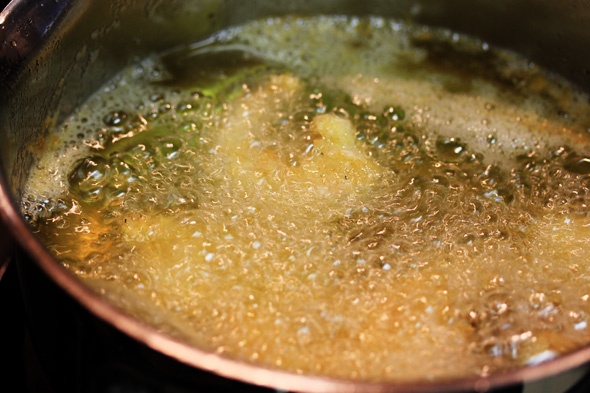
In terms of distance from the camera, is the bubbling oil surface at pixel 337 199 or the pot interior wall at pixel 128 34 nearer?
A: the bubbling oil surface at pixel 337 199

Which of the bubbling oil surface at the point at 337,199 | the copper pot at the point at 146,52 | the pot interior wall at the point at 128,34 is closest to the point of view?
the copper pot at the point at 146,52

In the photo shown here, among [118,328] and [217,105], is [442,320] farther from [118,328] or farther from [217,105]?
[217,105]

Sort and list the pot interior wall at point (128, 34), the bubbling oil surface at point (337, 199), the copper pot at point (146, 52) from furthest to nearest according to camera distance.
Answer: the pot interior wall at point (128, 34) → the bubbling oil surface at point (337, 199) → the copper pot at point (146, 52)

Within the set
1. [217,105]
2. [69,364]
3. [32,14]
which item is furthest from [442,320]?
[32,14]

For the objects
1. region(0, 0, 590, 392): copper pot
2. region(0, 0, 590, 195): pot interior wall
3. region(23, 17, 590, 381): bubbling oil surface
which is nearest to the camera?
region(0, 0, 590, 392): copper pot

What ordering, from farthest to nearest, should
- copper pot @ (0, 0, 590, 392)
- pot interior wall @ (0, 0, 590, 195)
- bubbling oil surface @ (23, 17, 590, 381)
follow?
pot interior wall @ (0, 0, 590, 195)
bubbling oil surface @ (23, 17, 590, 381)
copper pot @ (0, 0, 590, 392)

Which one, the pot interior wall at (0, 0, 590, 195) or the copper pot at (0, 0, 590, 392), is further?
the pot interior wall at (0, 0, 590, 195)
